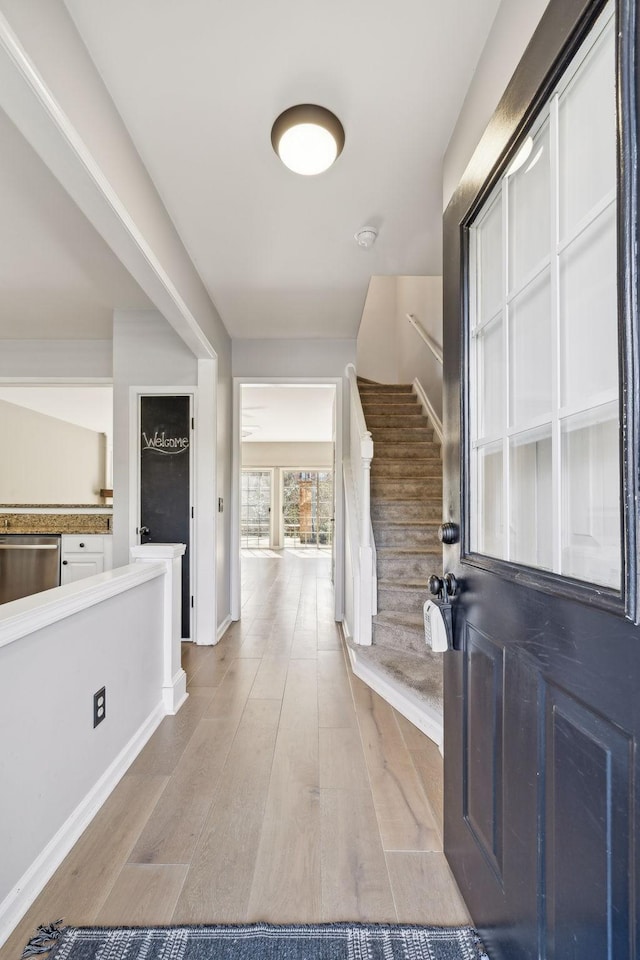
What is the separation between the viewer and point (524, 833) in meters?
0.96

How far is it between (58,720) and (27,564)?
2.61 m

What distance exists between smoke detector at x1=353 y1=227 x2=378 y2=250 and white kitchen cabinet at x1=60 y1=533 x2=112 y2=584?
9.22 ft

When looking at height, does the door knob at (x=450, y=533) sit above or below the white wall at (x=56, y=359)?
below

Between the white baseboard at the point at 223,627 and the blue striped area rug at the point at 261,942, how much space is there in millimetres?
2578

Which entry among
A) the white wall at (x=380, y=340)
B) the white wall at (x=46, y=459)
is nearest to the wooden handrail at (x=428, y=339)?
the white wall at (x=380, y=340)

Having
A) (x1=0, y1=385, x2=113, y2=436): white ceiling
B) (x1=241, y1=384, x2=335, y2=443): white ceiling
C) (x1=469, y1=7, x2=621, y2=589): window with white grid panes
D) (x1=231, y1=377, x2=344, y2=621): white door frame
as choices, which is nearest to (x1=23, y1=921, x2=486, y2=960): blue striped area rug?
(x1=469, y1=7, x2=621, y2=589): window with white grid panes

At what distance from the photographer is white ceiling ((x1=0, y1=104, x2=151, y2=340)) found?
227 cm

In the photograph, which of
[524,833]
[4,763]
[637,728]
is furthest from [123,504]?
[637,728]

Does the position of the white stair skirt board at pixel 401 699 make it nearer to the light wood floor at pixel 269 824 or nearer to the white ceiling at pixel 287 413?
A: the light wood floor at pixel 269 824

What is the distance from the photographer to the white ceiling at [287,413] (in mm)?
7031

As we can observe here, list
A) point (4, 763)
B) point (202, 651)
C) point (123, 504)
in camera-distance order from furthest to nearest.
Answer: point (123, 504), point (202, 651), point (4, 763)

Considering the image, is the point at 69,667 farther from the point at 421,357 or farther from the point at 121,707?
the point at 421,357

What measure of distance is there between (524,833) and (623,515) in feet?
2.36

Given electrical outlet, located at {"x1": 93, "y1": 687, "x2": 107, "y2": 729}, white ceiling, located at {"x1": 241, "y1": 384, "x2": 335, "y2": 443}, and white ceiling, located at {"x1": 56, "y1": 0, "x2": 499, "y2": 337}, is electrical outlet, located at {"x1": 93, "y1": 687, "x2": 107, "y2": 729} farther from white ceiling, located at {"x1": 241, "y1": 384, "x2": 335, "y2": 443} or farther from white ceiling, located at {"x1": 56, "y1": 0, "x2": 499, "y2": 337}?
white ceiling, located at {"x1": 241, "y1": 384, "x2": 335, "y2": 443}
